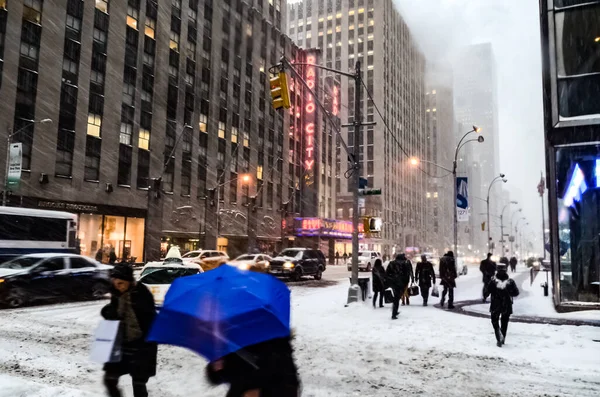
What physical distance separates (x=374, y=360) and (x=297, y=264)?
18.7 metres

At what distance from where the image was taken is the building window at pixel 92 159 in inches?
1355

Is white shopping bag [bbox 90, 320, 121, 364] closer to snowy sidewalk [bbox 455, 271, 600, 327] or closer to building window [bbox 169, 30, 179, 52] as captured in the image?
snowy sidewalk [bbox 455, 271, 600, 327]

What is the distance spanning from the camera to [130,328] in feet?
15.0

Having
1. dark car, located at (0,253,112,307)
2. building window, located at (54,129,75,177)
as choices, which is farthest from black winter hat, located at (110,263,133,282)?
building window, located at (54,129,75,177)

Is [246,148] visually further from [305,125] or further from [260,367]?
[260,367]

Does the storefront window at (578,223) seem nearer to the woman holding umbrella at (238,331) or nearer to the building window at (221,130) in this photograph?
the woman holding umbrella at (238,331)

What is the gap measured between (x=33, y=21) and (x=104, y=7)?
6.70 meters

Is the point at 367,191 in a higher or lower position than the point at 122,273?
higher

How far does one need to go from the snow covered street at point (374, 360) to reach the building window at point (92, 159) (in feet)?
76.8

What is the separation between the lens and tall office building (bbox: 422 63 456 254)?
5842 inches

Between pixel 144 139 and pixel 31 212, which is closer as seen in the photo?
pixel 31 212

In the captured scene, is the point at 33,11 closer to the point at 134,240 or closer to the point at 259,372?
A: the point at 134,240

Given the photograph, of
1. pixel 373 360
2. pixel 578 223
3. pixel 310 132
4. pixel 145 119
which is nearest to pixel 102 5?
pixel 145 119

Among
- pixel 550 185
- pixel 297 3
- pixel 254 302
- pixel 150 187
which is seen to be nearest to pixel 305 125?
pixel 150 187
